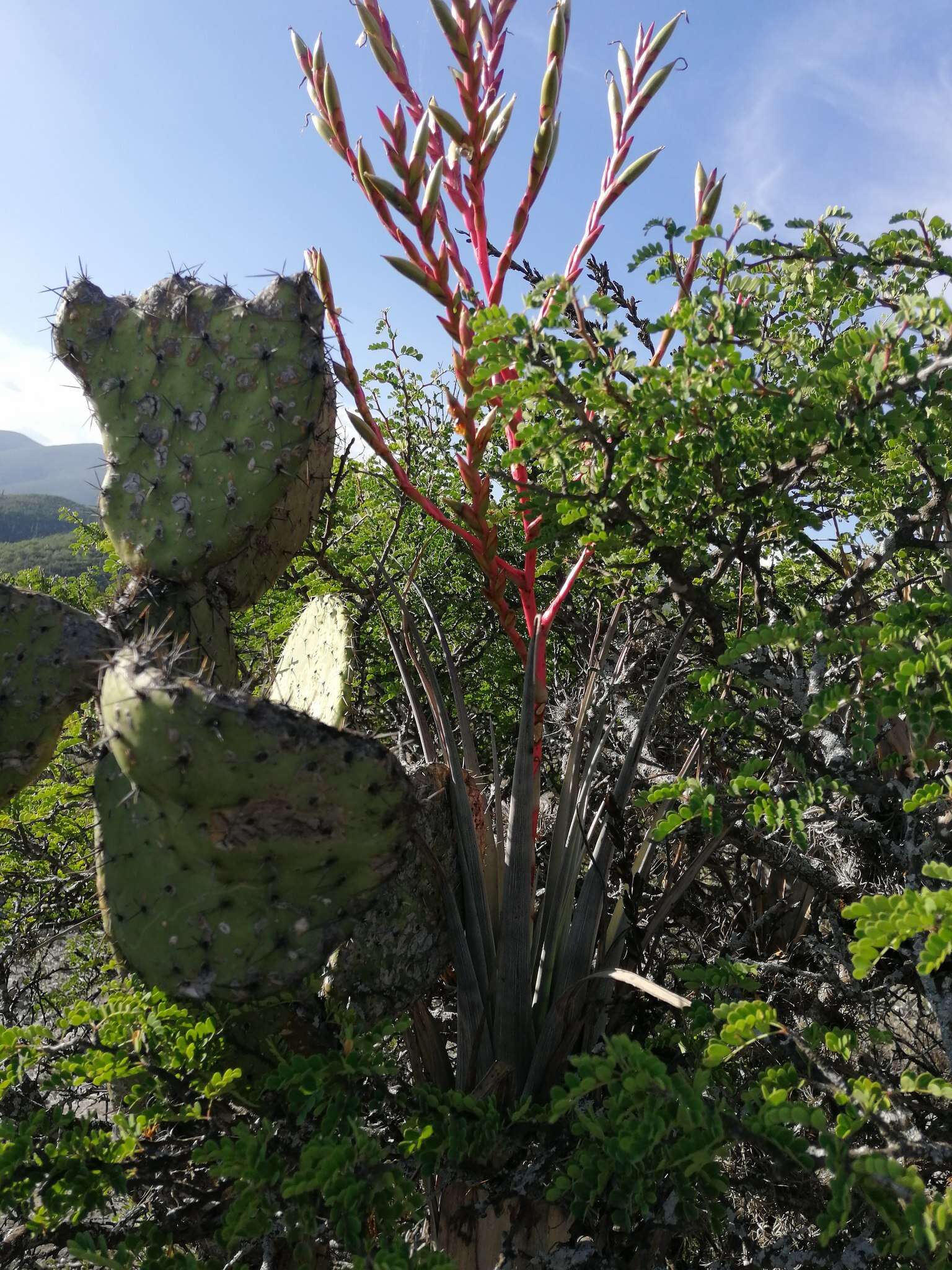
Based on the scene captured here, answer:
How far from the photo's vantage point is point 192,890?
1.47 metres

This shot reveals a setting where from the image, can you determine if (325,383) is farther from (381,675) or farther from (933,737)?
(381,675)

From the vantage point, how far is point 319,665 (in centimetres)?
202

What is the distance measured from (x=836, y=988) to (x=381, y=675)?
238cm

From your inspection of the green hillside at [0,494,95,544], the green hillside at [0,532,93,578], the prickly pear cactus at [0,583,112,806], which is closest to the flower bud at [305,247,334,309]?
the prickly pear cactus at [0,583,112,806]

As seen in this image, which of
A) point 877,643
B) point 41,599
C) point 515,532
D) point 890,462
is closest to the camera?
point 877,643

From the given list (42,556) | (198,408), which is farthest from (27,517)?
(198,408)

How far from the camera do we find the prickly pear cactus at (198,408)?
1.92 meters

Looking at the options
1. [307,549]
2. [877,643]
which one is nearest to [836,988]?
[877,643]

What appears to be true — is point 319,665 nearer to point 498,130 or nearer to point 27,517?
point 498,130

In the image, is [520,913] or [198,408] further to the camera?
[198,408]

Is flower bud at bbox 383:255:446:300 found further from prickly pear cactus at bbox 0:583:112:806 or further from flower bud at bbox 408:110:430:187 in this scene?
prickly pear cactus at bbox 0:583:112:806

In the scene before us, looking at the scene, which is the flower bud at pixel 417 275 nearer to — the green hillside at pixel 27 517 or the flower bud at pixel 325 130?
the flower bud at pixel 325 130

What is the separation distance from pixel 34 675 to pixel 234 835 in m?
0.67

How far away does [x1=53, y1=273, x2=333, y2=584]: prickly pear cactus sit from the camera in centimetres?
192
